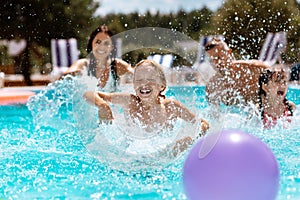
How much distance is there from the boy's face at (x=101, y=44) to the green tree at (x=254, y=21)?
1506 centimetres

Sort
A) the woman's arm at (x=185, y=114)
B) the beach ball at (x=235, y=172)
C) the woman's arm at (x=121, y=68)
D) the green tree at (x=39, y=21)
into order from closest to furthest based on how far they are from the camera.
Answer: the beach ball at (x=235, y=172), the woman's arm at (x=185, y=114), the woman's arm at (x=121, y=68), the green tree at (x=39, y=21)

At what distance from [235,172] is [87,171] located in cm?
180

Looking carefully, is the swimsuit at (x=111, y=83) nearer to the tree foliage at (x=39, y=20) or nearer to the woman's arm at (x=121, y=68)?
the woman's arm at (x=121, y=68)

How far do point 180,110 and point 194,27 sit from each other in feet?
100

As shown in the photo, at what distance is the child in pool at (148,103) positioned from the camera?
4.34 meters

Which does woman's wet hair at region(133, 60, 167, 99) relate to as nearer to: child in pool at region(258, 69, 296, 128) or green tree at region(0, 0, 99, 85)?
child in pool at region(258, 69, 296, 128)

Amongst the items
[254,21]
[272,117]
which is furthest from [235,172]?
[254,21]

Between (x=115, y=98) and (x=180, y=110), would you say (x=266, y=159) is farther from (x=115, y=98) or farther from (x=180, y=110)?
(x=115, y=98)

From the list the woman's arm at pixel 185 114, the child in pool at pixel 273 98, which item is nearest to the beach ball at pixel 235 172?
the woman's arm at pixel 185 114

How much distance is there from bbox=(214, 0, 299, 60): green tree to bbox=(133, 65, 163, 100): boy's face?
16.5 metres

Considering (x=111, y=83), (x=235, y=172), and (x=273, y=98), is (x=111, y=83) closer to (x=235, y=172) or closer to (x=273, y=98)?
(x=273, y=98)

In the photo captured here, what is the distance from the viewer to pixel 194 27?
34438mm

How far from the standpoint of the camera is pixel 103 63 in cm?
600

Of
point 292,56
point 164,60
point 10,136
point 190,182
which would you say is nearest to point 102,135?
point 190,182
